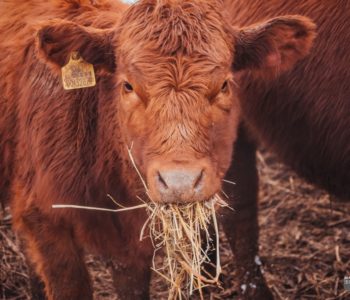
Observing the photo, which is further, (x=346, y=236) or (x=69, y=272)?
(x=346, y=236)

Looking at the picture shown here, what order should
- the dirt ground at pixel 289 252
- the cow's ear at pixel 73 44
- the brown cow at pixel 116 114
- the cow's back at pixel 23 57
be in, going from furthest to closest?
the dirt ground at pixel 289 252 < the cow's back at pixel 23 57 < the cow's ear at pixel 73 44 < the brown cow at pixel 116 114

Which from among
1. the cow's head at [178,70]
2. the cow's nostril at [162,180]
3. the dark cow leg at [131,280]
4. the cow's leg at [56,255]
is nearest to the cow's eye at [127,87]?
the cow's head at [178,70]

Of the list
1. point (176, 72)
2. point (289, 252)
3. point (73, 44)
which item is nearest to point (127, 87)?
point (176, 72)

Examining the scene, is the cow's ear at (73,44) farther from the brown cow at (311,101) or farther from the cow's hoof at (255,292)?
the cow's hoof at (255,292)

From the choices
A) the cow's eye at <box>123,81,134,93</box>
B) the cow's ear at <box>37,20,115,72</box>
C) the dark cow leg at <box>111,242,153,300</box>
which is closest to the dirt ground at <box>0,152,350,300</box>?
the dark cow leg at <box>111,242,153,300</box>

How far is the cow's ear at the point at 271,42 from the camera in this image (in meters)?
4.47

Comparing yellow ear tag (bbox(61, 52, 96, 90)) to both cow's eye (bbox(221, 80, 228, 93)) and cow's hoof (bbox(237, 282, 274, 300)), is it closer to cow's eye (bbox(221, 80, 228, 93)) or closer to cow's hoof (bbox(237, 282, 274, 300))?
cow's eye (bbox(221, 80, 228, 93))

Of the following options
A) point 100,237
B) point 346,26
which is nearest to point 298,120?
point 346,26

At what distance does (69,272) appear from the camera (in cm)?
478

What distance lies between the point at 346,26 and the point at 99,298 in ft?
9.06

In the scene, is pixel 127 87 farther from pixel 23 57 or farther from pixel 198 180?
pixel 23 57

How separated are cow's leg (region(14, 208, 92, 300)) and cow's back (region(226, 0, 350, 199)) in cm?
167

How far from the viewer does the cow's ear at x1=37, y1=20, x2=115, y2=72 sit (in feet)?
14.2

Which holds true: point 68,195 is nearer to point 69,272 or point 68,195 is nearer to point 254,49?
point 69,272
